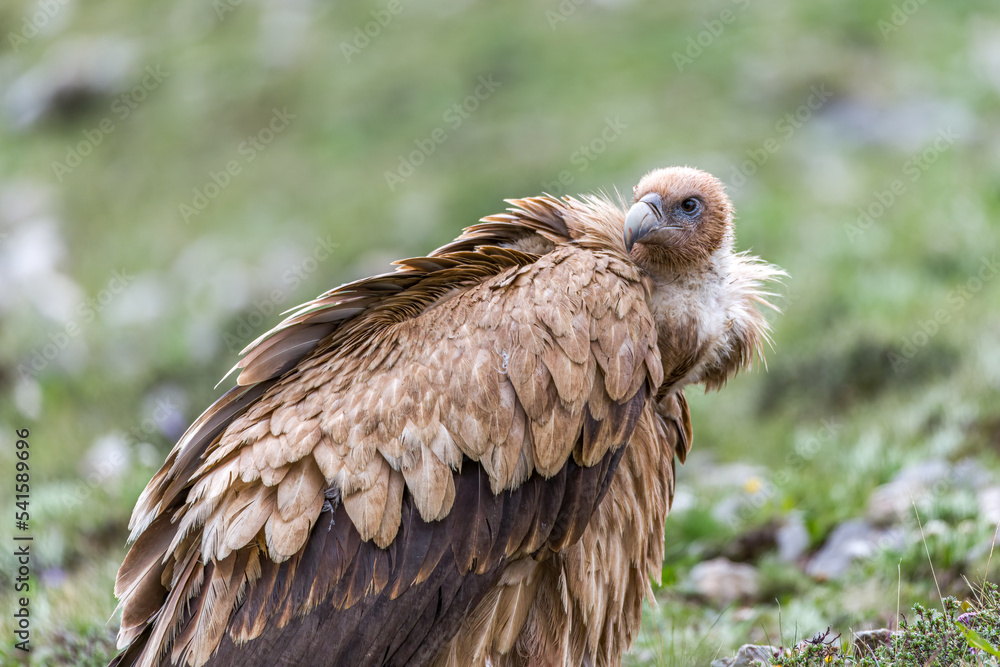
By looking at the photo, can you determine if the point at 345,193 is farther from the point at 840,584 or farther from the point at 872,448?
the point at 840,584

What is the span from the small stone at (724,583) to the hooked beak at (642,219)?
2646 millimetres

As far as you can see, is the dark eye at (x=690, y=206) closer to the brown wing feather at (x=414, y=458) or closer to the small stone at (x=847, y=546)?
the brown wing feather at (x=414, y=458)

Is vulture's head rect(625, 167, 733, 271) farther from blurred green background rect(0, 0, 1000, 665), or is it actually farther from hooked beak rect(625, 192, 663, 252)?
blurred green background rect(0, 0, 1000, 665)

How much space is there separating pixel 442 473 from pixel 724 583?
2.85 metres

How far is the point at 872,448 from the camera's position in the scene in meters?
7.56

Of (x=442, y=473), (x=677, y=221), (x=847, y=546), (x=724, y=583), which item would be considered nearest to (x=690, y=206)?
(x=677, y=221)

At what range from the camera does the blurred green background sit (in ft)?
21.8

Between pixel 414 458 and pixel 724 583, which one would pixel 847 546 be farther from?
pixel 414 458

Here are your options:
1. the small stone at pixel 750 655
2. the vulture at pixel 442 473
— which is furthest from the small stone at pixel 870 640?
the vulture at pixel 442 473

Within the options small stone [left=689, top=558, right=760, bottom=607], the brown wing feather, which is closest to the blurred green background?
small stone [left=689, top=558, right=760, bottom=607]

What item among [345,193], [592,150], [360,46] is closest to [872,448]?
[592,150]

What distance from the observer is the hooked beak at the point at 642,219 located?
4297 millimetres

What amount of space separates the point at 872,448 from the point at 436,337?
469 cm

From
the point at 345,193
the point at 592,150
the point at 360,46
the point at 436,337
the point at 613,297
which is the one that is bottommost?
the point at 613,297
